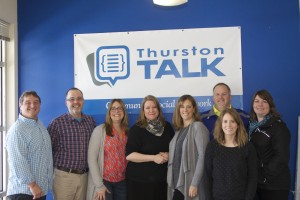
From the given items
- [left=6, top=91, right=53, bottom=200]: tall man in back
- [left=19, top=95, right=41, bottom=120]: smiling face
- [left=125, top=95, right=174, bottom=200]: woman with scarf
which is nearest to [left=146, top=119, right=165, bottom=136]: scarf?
[left=125, top=95, right=174, bottom=200]: woman with scarf

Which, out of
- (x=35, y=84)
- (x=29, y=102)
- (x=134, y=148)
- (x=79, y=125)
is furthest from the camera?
(x=35, y=84)

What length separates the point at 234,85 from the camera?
3.48m

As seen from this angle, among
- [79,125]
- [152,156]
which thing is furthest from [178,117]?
[79,125]

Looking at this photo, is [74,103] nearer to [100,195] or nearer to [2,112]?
[100,195]

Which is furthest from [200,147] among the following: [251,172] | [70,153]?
[70,153]

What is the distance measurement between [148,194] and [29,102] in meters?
1.24

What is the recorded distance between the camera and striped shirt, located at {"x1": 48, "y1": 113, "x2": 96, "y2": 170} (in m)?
2.84

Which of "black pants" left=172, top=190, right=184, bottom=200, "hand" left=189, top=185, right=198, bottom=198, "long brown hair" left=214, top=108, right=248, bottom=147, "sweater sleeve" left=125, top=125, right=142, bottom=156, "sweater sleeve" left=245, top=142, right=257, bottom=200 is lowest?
"black pants" left=172, top=190, right=184, bottom=200

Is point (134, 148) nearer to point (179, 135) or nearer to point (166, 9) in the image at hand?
point (179, 135)

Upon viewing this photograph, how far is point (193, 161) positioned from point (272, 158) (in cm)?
60

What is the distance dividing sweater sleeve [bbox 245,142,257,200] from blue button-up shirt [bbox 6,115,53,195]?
5.11ft

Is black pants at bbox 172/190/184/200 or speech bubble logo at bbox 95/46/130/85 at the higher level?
speech bubble logo at bbox 95/46/130/85

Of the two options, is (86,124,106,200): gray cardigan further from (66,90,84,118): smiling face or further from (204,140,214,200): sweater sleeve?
(204,140,214,200): sweater sleeve

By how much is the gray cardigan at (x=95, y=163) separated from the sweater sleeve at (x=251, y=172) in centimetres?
125
